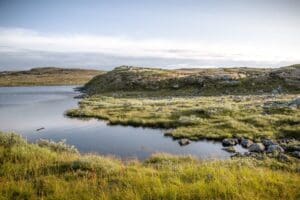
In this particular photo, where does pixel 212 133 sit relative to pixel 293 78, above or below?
below

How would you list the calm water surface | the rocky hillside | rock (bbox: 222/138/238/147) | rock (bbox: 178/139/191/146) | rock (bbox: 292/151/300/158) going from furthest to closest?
the rocky hillside → rock (bbox: 178/139/191/146) → rock (bbox: 222/138/238/147) → the calm water surface → rock (bbox: 292/151/300/158)

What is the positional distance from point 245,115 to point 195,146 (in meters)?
10.1

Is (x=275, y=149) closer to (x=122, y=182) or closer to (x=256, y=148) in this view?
(x=256, y=148)

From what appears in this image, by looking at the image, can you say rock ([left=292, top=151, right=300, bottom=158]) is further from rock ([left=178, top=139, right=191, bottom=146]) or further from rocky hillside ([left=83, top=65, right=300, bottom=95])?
rocky hillside ([left=83, top=65, right=300, bottom=95])

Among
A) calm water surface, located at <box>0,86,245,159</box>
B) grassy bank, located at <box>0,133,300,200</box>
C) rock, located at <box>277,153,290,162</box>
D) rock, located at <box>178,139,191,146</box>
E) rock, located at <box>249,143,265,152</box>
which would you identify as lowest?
calm water surface, located at <box>0,86,245,159</box>

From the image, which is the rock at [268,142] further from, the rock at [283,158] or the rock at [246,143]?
the rock at [283,158]

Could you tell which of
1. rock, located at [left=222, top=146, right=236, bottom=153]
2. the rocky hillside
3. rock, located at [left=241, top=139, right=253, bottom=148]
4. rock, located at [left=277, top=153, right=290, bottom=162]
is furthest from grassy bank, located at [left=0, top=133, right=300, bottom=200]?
the rocky hillside

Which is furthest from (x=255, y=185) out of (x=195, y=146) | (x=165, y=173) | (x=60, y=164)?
(x=195, y=146)

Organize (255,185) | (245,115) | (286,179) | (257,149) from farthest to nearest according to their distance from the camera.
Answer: (245,115) < (257,149) < (286,179) < (255,185)

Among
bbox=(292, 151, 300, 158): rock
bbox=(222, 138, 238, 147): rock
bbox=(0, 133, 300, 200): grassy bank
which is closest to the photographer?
bbox=(0, 133, 300, 200): grassy bank

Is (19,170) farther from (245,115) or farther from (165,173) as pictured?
(245,115)

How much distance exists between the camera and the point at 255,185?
7512mm

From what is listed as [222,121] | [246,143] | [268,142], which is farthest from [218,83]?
[268,142]

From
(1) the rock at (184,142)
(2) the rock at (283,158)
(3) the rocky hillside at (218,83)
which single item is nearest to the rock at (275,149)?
(2) the rock at (283,158)
